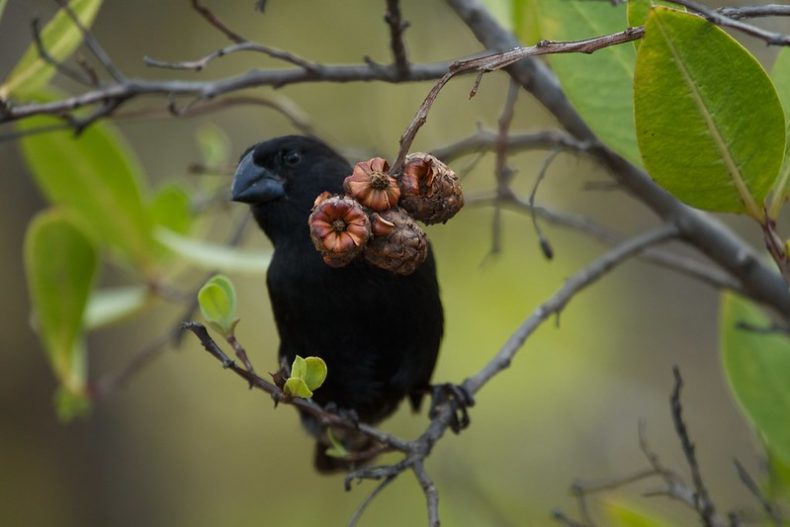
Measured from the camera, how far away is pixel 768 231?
1.90 metres

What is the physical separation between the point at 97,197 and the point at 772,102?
7.64ft

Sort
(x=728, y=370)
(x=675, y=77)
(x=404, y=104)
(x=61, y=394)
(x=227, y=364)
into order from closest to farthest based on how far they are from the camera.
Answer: (x=675, y=77)
(x=227, y=364)
(x=728, y=370)
(x=61, y=394)
(x=404, y=104)

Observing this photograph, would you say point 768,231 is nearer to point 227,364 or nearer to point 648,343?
point 227,364

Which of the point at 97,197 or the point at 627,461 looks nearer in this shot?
the point at 97,197

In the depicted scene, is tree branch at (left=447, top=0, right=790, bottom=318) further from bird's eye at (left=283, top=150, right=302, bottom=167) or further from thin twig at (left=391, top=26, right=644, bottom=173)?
thin twig at (left=391, top=26, right=644, bottom=173)

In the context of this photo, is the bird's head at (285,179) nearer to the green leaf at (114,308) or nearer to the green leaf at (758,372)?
the green leaf at (114,308)

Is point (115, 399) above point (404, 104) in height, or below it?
below

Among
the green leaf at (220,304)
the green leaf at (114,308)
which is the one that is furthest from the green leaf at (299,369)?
the green leaf at (114,308)

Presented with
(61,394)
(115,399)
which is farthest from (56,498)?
(61,394)

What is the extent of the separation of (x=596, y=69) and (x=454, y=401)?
0.84 meters

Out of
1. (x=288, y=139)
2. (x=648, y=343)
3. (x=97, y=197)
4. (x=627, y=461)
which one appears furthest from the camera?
(x=648, y=343)

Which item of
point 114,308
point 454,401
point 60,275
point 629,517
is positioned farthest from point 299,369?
point 114,308

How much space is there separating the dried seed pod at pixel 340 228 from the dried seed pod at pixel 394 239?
3 centimetres

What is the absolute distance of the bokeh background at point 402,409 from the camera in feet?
21.2
